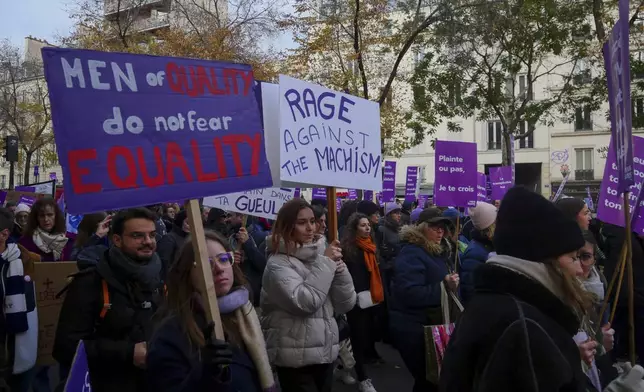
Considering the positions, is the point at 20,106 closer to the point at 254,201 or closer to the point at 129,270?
the point at 254,201

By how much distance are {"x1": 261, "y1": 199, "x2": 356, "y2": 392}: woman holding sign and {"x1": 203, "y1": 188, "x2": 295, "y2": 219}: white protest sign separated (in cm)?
198

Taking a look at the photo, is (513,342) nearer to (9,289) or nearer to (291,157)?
Result: (291,157)

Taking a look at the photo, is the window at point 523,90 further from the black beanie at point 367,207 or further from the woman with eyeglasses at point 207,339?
the woman with eyeglasses at point 207,339

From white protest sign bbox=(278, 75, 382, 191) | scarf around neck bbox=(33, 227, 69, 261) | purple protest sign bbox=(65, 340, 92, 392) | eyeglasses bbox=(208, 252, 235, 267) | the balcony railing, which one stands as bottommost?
the balcony railing

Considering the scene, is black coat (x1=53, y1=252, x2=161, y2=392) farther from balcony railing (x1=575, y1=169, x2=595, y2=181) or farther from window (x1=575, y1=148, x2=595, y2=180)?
window (x1=575, y1=148, x2=595, y2=180)

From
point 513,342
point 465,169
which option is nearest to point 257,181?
point 513,342

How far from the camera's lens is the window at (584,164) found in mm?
44719

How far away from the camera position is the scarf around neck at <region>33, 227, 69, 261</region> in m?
6.06

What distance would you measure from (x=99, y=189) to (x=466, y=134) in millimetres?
45457

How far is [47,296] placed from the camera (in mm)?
4594

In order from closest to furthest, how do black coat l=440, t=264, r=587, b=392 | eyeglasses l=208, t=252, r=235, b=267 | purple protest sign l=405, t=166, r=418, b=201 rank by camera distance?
black coat l=440, t=264, r=587, b=392, eyeglasses l=208, t=252, r=235, b=267, purple protest sign l=405, t=166, r=418, b=201

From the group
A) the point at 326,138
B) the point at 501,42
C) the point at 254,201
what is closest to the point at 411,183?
the point at 501,42

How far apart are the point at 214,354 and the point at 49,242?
13.4 ft

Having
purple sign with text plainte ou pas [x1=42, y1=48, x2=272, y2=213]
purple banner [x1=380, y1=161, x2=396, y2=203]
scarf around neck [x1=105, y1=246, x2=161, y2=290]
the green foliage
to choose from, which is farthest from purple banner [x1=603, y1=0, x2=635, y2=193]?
the green foliage
